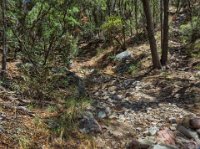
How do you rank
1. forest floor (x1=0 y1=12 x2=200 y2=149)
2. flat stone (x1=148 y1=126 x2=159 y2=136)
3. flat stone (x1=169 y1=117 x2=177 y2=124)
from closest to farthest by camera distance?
forest floor (x1=0 y1=12 x2=200 y2=149), flat stone (x1=148 y1=126 x2=159 y2=136), flat stone (x1=169 y1=117 x2=177 y2=124)

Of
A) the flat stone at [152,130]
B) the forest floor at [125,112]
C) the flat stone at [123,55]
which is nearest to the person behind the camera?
the forest floor at [125,112]

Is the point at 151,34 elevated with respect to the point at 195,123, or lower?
elevated

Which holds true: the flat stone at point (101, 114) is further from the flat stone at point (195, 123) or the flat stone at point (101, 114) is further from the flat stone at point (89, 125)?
the flat stone at point (195, 123)

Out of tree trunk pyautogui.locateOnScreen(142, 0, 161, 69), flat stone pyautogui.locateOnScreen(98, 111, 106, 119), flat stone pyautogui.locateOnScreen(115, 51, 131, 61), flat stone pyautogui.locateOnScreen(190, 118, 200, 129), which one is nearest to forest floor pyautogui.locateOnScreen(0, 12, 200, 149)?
flat stone pyautogui.locateOnScreen(98, 111, 106, 119)

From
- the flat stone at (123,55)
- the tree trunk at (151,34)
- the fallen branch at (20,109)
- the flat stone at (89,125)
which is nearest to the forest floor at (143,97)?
the flat stone at (89,125)

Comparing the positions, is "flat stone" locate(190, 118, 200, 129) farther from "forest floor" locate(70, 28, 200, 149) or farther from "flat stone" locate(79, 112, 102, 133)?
"flat stone" locate(79, 112, 102, 133)

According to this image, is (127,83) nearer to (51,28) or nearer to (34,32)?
(51,28)

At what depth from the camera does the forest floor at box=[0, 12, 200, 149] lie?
6.11 meters

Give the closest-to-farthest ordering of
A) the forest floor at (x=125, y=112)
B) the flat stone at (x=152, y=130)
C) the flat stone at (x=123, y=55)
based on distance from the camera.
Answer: the forest floor at (x=125, y=112)
the flat stone at (x=152, y=130)
the flat stone at (x=123, y=55)

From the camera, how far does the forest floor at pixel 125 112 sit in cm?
611

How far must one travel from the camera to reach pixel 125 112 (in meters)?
8.34

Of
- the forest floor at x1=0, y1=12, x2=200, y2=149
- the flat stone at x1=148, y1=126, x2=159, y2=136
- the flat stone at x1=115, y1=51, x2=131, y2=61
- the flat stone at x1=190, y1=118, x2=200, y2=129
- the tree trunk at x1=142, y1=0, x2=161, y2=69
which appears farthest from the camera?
the flat stone at x1=115, y1=51, x2=131, y2=61

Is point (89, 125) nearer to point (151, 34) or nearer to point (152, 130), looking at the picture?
point (152, 130)

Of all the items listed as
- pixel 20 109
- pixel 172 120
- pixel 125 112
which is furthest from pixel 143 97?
pixel 20 109
